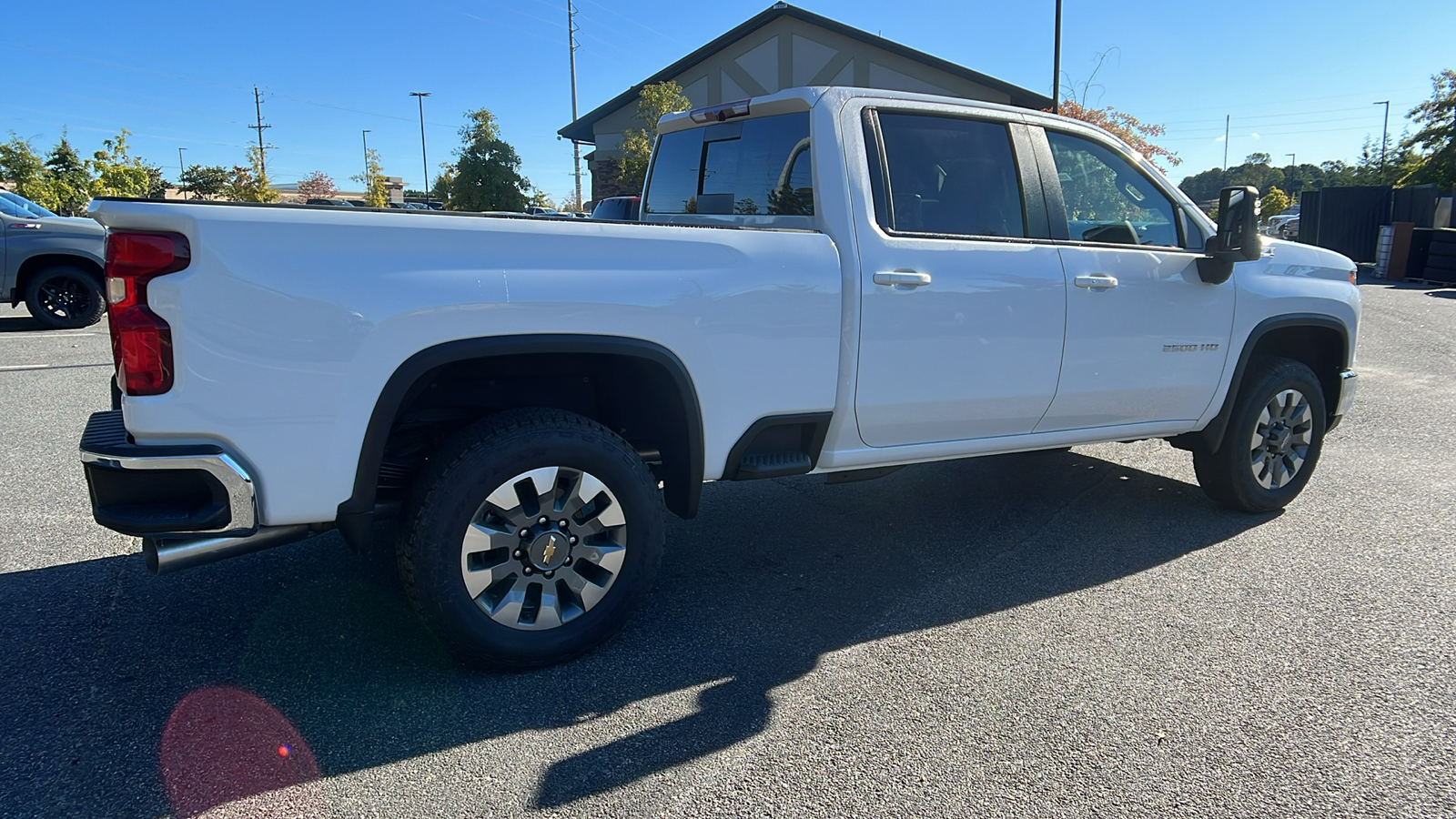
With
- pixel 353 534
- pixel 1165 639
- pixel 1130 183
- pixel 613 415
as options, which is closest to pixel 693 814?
pixel 353 534

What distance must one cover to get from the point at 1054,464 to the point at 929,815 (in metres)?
3.94

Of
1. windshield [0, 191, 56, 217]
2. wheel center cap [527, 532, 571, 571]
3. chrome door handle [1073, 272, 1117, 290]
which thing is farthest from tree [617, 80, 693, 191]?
wheel center cap [527, 532, 571, 571]

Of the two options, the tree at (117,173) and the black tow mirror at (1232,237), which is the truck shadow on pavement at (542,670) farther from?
the tree at (117,173)

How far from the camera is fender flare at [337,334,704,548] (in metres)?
2.84

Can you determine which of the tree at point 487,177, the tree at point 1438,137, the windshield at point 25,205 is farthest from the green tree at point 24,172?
the tree at point 1438,137

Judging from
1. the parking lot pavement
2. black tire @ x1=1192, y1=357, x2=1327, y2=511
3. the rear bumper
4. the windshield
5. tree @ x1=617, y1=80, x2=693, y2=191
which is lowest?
the parking lot pavement

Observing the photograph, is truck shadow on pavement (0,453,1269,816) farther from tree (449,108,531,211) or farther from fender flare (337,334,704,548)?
tree (449,108,531,211)

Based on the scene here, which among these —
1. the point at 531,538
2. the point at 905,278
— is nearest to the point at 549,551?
the point at 531,538

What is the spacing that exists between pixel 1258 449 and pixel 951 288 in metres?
2.29

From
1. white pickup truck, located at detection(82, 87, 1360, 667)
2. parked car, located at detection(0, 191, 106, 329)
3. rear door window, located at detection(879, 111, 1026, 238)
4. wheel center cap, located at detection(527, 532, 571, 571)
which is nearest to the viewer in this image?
white pickup truck, located at detection(82, 87, 1360, 667)

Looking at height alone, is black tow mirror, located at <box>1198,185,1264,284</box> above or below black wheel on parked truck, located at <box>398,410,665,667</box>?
above

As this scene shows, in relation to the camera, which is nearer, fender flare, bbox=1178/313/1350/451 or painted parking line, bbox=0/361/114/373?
fender flare, bbox=1178/313/1350/451

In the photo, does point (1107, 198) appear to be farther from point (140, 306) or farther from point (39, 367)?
point (39, 367)

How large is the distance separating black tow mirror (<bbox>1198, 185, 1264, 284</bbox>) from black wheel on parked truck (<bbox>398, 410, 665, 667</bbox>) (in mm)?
2905
